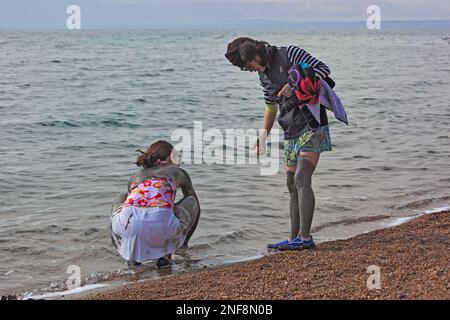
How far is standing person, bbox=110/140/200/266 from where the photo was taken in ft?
18.4

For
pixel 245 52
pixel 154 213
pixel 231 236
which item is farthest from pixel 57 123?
pixel 245 52

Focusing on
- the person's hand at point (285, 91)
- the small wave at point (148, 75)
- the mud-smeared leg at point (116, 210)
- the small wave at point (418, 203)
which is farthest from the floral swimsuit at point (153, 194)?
the small wave at point (148, 75)

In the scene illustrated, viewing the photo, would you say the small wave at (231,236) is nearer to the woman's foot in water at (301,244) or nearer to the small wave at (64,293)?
the woman's foot in water at (301,244)

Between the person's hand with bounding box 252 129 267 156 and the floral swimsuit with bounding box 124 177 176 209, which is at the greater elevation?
the person's hand with bounding box 252 129 267 156

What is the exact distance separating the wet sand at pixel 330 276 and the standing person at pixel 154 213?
31 cm

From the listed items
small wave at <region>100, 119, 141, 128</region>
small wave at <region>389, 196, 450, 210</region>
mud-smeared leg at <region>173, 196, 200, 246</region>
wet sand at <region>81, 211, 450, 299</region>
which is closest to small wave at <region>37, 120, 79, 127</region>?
small wave at <region>100, 119, 141, 128</region>

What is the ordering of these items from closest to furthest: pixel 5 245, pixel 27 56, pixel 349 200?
pixel 5 245
pixel 349 200
pixel 27 56

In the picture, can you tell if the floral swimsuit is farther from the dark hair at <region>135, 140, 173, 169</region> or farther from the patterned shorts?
the patterned shorts

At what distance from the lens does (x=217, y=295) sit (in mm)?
4504

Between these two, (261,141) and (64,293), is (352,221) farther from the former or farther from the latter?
(64,293)

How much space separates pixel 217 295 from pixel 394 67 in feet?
99.5

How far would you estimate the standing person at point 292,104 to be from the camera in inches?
210
